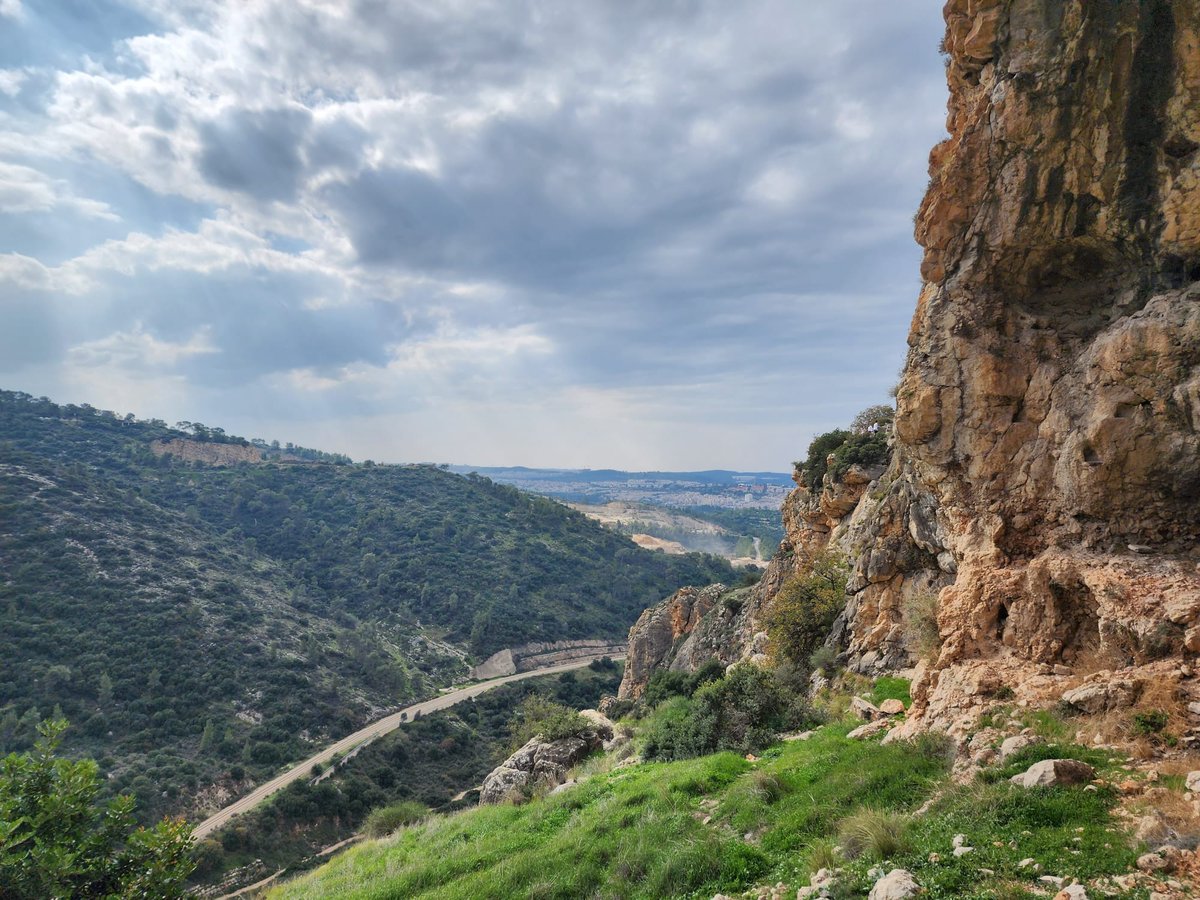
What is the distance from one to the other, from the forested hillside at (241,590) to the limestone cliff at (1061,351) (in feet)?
140

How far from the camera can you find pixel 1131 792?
6.04m

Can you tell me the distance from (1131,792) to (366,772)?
45.0 metres

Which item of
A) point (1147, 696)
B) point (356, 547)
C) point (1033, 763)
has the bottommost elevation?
point (356, 547)

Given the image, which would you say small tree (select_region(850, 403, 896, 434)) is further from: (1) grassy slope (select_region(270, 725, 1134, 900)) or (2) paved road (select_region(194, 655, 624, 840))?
(2) paved road (select_region(194, 655, 624, 840))

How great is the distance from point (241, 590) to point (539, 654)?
3472cm

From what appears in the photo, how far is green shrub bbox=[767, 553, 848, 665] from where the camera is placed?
2123cm

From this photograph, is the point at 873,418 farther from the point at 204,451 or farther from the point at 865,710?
the point at 204,451

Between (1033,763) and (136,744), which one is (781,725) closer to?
(1033,763)

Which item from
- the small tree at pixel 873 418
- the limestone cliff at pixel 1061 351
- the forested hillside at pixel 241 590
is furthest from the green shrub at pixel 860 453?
the forested hillside at pixel 241 590

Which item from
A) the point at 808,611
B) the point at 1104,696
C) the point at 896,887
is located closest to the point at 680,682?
the point at 808,611

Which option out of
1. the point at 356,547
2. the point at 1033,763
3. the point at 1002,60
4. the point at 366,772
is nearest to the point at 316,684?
the point at 366,772

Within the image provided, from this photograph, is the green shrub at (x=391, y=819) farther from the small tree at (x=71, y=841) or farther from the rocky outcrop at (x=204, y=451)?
the rocky outcrop at (x=204, y=451)

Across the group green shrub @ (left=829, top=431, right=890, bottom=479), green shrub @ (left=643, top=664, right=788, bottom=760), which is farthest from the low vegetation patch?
green shrub @ (left=829, top=431, right=890, bottom=479)

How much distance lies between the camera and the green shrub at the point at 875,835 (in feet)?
21.2
